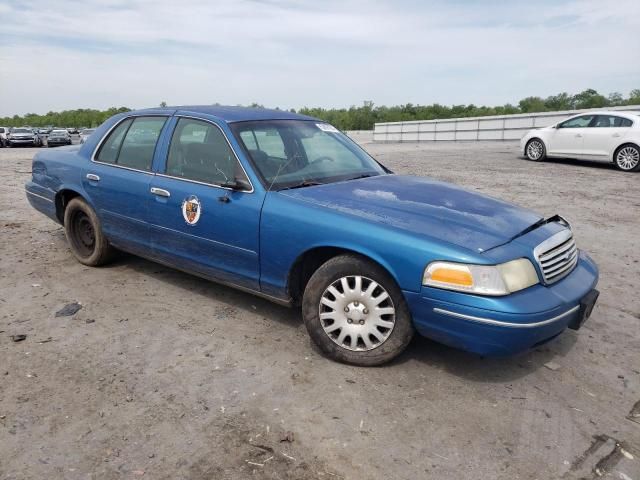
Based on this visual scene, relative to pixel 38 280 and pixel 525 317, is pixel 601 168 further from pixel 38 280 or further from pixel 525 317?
pixel 38 280

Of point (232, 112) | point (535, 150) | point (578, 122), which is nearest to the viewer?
point (232, 112)

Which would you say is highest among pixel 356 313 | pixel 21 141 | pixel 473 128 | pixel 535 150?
pixel 473 128

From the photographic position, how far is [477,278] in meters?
2.87

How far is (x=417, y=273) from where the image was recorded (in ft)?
9.78

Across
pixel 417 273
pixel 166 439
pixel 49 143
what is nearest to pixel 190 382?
pixel 166 439

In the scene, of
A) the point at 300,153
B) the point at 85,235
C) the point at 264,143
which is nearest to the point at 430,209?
the point at 300,153

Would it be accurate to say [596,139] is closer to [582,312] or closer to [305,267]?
[582,312]

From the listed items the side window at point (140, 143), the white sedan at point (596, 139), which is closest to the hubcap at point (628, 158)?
the white sedan at point (596, 139)

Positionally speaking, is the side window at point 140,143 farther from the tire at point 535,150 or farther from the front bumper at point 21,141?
the front bumper at point 21,141

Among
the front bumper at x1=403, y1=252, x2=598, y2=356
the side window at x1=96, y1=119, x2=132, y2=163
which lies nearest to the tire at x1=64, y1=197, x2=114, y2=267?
the side window at x1=96, y1=119, x2=132, y2=163

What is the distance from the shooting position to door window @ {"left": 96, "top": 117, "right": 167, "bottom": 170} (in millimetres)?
4461

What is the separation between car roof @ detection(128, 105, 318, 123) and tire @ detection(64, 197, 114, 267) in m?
1.09

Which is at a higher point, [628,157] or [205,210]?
[205,210]

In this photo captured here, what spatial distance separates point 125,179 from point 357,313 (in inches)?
96.7
